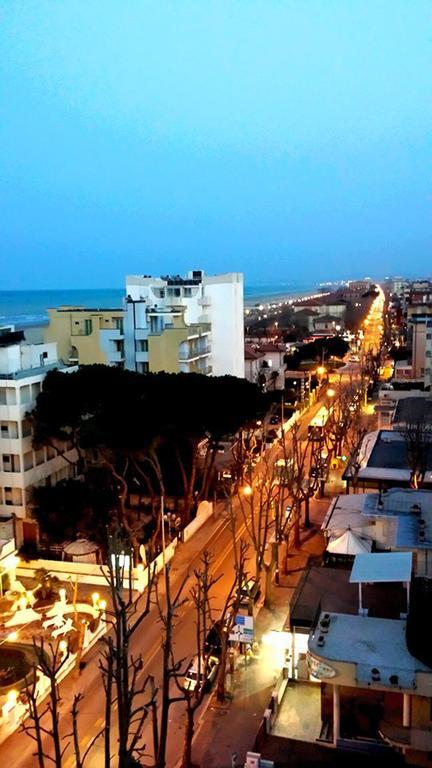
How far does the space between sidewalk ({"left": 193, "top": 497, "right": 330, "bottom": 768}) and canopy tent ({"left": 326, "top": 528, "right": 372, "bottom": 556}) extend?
2.01 metres

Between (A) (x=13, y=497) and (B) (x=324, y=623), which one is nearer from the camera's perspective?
(B) (x=324, y=623)

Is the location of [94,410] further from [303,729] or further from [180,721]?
[303,729]

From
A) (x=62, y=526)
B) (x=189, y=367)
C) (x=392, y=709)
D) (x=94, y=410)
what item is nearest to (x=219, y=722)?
(x=392, y=709)

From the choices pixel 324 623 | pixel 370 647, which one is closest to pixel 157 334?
pixel 324 623

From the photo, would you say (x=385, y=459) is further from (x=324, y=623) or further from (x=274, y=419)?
(x=274, y=419)

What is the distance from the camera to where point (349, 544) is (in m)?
17.9

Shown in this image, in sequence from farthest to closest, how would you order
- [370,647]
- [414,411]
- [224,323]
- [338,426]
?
[224,323] < [414,411] < [338,426] < [370,647]

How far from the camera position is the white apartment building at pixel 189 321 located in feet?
135

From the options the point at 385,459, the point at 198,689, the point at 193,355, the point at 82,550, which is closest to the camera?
the point at 198,689

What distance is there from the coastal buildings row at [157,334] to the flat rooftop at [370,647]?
94.3 ft

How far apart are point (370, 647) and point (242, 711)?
12.4 ft

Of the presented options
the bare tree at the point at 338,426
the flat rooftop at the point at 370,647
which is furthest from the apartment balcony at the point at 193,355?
the flat rooftop at the point at 370,647

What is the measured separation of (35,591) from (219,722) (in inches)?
292

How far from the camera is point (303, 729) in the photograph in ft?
41.1
